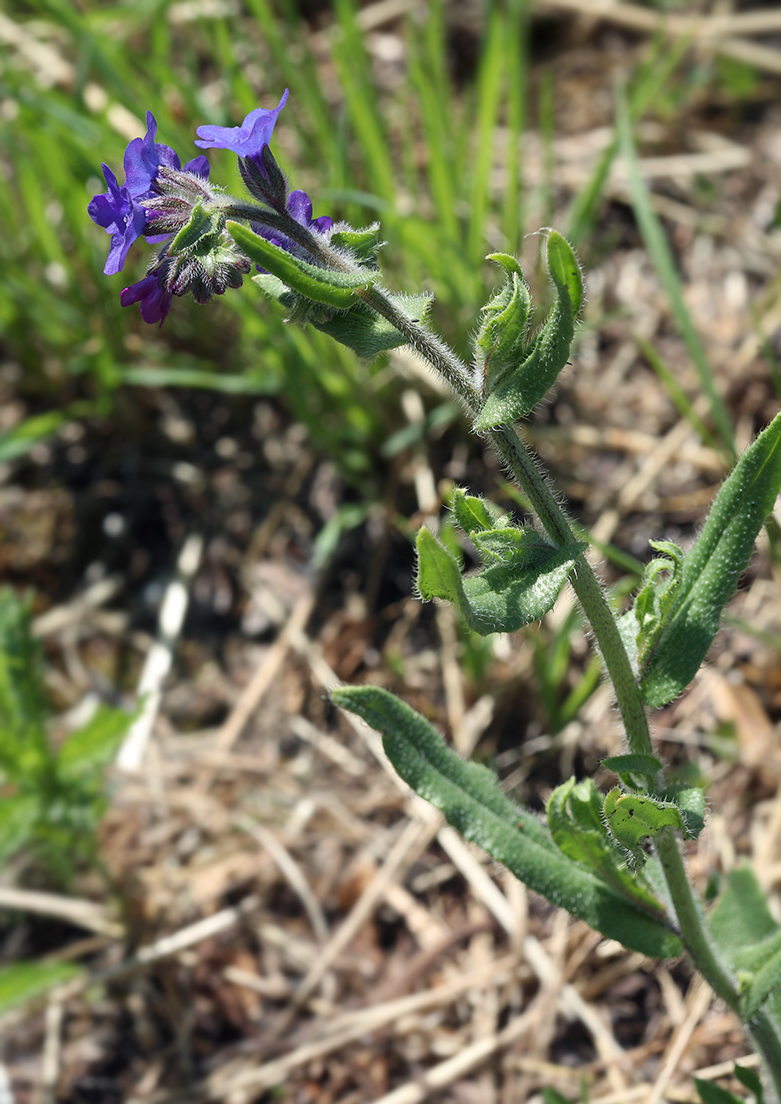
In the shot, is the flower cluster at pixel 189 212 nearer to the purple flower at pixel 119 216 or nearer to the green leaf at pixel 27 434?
the purple flower at pixel 119 216

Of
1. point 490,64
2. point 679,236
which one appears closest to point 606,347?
point 679,236

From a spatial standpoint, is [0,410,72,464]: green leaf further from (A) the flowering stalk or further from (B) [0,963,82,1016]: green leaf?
(A) the flowering stalk

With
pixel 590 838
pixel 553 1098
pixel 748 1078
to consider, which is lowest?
pixel 748 1078

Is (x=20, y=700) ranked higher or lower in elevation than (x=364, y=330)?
higher

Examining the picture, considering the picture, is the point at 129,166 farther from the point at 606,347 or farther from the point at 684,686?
the point at 606,347

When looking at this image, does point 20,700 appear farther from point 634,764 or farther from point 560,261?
point 560,261

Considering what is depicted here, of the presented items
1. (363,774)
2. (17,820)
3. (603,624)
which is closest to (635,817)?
(603,624)

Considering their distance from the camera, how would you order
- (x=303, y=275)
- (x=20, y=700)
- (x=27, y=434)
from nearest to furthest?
1. (x=303, y=275)
2. (x=20, y=700)
3. (x=27, y=434)

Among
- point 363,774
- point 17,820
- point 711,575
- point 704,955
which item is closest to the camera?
point 711,575
